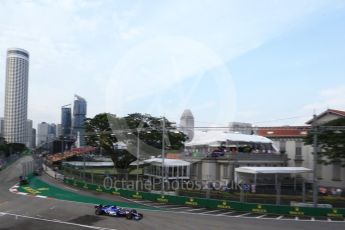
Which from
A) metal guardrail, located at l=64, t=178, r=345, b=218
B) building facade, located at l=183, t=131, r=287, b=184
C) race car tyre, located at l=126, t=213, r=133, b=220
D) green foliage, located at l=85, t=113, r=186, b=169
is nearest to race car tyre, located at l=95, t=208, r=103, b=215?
race car tyre, located at l=126, t=213, r=133, b=220

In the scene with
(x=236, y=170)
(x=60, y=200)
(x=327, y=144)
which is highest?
(x=327, y=144)

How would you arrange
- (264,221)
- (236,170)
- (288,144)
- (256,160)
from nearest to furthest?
(264,221), (236,170), (256,160), (288,144)

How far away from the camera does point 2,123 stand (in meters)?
194

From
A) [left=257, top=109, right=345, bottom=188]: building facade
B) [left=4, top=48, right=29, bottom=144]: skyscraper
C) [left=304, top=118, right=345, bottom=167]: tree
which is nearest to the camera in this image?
[left=304, top=118, right=345, bottom=167]: tree

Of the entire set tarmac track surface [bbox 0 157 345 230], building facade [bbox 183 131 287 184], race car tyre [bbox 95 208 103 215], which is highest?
building facade [bbox 183 131 287 184]

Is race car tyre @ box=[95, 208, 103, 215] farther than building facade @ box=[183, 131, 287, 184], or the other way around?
building facade @ box=[183, 131, 287, 184]

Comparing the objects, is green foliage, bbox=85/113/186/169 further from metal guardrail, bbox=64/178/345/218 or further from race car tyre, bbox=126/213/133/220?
race car tyre, bbox=126/213/133/220

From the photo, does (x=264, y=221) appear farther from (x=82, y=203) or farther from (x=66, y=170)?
(x=66, y=170)

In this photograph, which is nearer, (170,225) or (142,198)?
(170,225)

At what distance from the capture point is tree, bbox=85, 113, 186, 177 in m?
70.6

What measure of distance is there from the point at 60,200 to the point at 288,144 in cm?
3456

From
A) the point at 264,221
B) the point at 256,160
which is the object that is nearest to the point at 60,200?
the point at 264,221

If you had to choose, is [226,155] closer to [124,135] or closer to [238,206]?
[238,206]

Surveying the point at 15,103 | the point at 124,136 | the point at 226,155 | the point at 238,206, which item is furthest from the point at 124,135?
the point at 15,103
